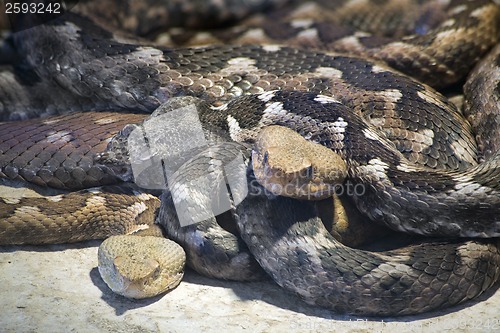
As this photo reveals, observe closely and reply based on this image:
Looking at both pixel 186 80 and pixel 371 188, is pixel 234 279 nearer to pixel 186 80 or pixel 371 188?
pixel 371 188

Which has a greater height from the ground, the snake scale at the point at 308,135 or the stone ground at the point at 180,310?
the snake scale at the point at 308,135

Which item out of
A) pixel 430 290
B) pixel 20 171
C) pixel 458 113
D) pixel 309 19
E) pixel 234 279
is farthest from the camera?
pixel 309 19

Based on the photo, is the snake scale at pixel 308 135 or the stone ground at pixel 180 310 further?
the snake scale at pixel 308 135

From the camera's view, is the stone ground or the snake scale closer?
the stone ground

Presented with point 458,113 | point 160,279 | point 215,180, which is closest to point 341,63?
point 458,113

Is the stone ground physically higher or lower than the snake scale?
lower
